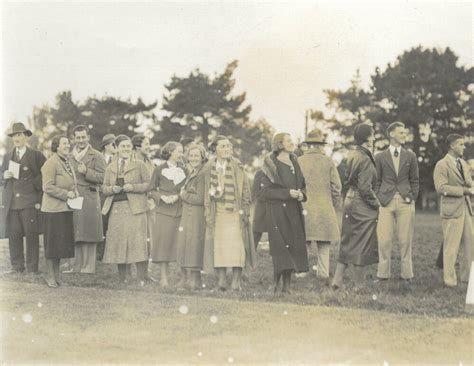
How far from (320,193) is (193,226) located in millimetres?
2100

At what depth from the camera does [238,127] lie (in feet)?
40.9

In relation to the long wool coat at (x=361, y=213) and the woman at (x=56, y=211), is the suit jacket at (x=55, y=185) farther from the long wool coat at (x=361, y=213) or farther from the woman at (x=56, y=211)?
the long wool coat at (x=361, y=213)

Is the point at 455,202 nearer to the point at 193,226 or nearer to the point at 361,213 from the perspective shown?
the point at 361,213

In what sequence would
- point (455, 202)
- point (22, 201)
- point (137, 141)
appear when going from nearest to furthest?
point (455, 202) < point (22, 201) < point (137, 141)

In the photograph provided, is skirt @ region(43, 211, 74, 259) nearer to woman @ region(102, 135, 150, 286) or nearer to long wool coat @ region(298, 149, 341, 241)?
woman @ region(102, 135, 150, 286)

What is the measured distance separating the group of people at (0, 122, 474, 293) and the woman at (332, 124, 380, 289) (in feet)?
0.04

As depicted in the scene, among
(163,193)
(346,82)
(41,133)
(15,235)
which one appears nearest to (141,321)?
(163,193)

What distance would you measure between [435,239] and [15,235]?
29.0 ft

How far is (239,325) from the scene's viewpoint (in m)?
6.58

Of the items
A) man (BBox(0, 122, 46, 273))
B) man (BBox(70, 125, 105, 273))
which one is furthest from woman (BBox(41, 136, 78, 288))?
man (BBox(0, 122, 46, 273))

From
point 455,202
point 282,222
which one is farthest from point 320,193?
point 455,202

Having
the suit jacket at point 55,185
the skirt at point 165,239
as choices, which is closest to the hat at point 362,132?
the skirt at point 165,239

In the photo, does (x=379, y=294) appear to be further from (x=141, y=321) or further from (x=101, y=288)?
(x=101, y=288)

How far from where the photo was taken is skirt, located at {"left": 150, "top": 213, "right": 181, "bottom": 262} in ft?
29.8
